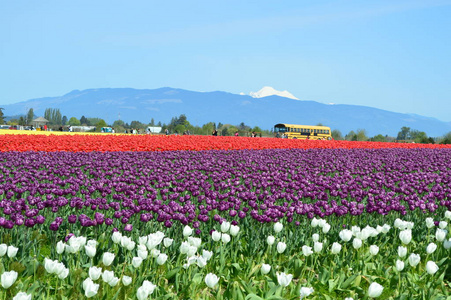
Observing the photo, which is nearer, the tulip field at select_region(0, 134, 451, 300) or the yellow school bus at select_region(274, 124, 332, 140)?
the tulip field at select_region(0, 134, 451, 300)

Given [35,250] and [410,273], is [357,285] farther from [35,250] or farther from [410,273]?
[35,250]

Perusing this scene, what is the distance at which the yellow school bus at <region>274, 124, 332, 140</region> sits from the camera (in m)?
68.6

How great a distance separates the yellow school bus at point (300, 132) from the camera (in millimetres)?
68625

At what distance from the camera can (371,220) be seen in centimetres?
899

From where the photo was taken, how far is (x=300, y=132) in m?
70.2

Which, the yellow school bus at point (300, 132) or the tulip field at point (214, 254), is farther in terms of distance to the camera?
the yellow school bus at point (300, 132)

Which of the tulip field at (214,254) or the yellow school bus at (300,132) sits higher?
the yellow school bus at (300,132)

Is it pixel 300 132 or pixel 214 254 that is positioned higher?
pixel 300 132

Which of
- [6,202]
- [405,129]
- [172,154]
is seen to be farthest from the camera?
[405,129]

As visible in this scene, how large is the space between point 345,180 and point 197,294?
915 centimetres

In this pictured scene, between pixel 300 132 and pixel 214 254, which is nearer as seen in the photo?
pixel 214 254

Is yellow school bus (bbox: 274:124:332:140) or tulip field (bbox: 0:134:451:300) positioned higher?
yellow school bus (bbox: 274:124:332:140)

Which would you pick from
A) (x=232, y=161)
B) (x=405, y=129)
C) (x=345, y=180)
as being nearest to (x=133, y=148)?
(x=232, y=161)

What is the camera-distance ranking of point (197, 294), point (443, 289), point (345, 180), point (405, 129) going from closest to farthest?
point (197, 294), point (443, 289), point (345, 180), point (405, 129)
